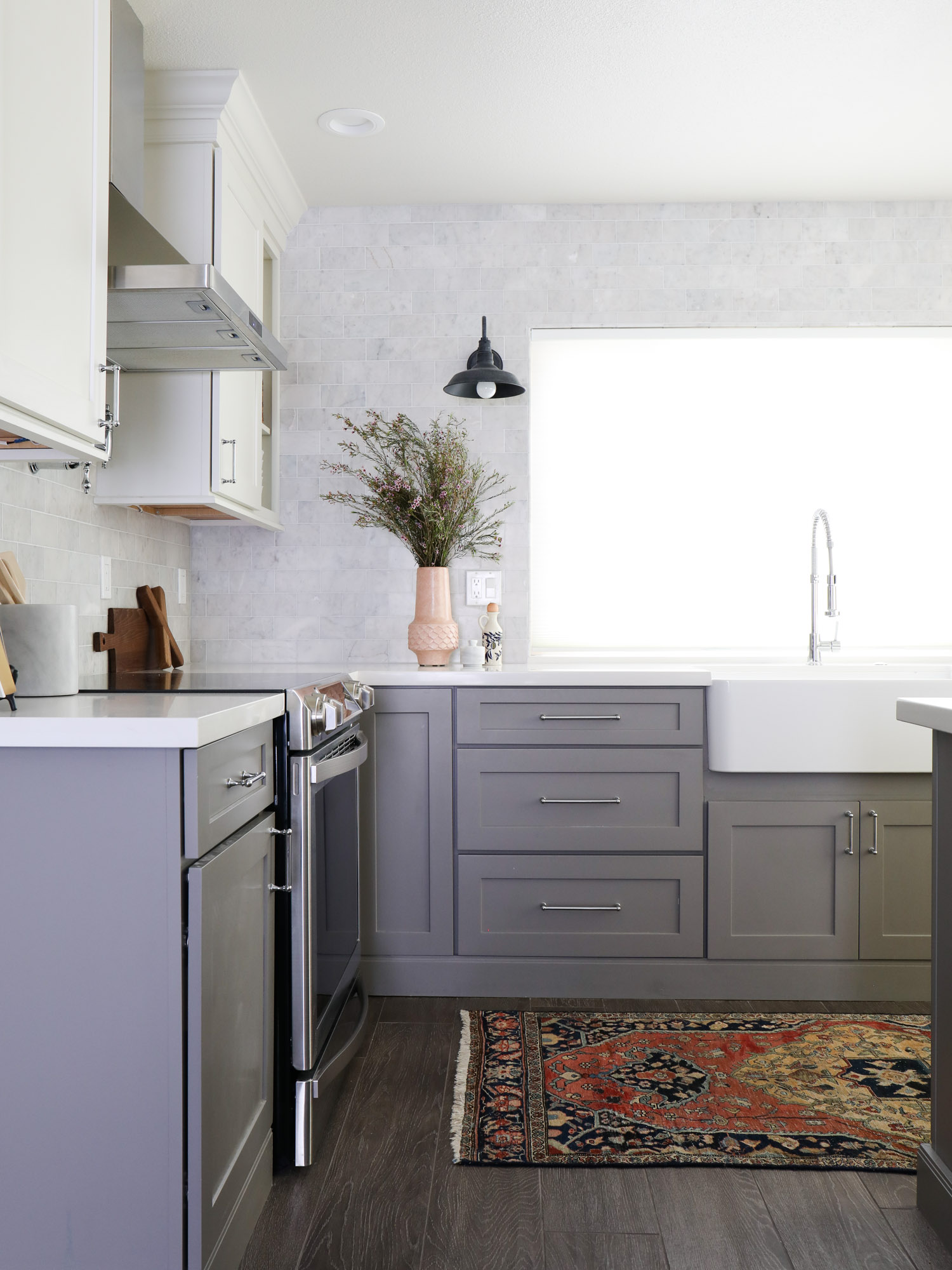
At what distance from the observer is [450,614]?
3043 millimetres

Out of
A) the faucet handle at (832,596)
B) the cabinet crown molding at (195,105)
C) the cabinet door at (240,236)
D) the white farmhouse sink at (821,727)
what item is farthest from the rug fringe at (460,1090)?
the cabinet crown molding at (195,105)

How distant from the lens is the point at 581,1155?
6.01 feet

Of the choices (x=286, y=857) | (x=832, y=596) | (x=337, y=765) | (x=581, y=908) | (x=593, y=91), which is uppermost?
Answer: (x=593, y=91)

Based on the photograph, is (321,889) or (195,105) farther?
(195,105)

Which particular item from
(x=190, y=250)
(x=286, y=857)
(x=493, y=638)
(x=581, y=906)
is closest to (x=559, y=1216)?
(x=286, y=857)

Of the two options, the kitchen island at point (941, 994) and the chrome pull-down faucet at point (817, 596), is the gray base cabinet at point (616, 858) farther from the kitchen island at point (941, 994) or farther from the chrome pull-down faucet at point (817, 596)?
the kitchen island at point (941, 994)

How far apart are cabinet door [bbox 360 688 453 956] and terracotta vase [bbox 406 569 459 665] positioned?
35 cm

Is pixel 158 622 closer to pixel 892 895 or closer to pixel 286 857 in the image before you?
pixel 286 857

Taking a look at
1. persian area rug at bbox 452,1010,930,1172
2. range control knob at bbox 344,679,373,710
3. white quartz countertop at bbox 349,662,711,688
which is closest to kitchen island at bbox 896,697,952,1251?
persian area rug at bbox 452,1010,930,1172

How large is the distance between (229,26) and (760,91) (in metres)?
1.44

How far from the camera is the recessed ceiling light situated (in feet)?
8.70

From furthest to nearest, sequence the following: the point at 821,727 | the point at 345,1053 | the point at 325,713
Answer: the point at 821,727 → the point at 345,1053 → the point at 325,713

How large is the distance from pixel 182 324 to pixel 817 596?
2217mm

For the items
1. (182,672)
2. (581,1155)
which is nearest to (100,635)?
(182,672)
